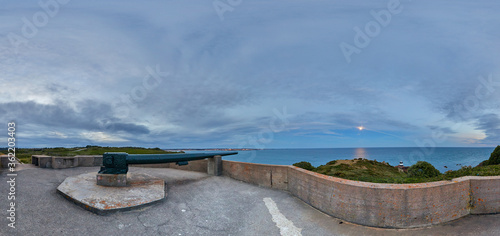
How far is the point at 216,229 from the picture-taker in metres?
5.61

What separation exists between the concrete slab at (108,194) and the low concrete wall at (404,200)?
4822mm

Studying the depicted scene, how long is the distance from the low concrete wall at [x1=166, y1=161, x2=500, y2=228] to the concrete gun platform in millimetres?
187

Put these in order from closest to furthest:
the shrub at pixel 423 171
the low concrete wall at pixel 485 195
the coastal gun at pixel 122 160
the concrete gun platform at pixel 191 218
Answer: the concrete gun platform at pixel 191 218, the low concrete wall at pixel 485 195, the coastal gun at pixel 122 160, the shrub at pixel 423 171

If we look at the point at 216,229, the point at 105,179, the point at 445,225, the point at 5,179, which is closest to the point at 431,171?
the point at 445,225

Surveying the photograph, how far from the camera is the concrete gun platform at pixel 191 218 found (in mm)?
4930

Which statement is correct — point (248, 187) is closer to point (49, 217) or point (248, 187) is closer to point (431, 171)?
point (49, 217)

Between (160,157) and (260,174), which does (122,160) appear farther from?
(260,174)

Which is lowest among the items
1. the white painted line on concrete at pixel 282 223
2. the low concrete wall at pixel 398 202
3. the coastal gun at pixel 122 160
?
the white painted line on concrete at pixel 282 223

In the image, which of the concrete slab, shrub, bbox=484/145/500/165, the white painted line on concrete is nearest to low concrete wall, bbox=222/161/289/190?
the white painted line on concrete

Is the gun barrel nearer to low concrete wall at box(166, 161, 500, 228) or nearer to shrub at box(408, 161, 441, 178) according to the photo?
low concrete wall at box(166, 161, 500, 228)

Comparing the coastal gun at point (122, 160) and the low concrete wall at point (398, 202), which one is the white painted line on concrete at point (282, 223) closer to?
A: the low concrete wall at point (398, 202)

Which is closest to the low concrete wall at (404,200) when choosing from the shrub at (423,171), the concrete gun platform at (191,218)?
the concrete gun platform at (191,218)

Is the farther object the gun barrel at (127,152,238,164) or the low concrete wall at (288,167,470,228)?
the gun barrel at (127,152,238,164)

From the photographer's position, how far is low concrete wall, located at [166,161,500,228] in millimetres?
5348
